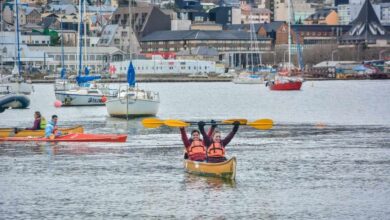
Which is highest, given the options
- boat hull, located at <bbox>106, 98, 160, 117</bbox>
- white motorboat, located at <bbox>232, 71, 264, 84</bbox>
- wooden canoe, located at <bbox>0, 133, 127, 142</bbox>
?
boat hull, located at <bbox>106, 98, 160, 117</bbox>

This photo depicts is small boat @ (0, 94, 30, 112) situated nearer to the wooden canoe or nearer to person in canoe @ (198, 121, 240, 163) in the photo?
the wooden canoe

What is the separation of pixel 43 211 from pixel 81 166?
11.4 metres

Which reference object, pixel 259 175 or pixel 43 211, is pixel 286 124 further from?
pixel 43 211

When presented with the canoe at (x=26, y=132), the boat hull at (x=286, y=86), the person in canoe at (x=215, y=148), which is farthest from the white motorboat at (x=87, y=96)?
the boat hull at (x=286, y=86)

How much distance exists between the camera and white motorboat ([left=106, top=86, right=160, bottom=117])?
7644 centimetres

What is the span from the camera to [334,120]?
8169cm

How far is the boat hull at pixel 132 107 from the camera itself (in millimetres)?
76562

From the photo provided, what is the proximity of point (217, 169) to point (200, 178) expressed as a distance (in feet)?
3.76

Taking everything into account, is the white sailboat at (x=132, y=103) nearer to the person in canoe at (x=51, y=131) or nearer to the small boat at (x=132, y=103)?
the small boat at (x=132, y=103)

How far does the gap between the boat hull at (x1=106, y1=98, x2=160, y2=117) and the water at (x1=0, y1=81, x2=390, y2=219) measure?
2.75m

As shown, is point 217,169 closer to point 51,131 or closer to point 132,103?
point 51,131

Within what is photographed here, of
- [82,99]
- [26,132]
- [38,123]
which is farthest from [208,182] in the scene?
[82,99]

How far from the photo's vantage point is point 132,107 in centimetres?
7650

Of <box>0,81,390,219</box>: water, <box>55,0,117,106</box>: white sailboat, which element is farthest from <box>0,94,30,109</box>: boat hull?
<box>0,81,390,219</box>: water
